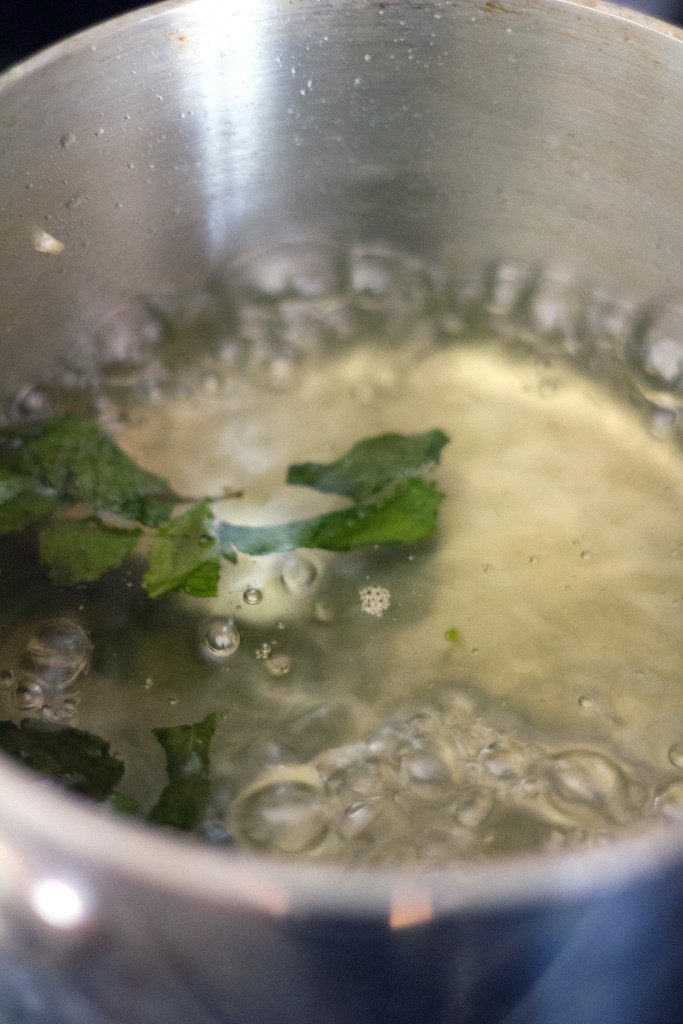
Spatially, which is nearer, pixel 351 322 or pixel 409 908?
pixel 409 908

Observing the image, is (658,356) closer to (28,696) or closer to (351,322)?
(351,322)

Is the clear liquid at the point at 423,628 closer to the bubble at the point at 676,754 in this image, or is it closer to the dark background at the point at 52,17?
the bubble at the point at 676,754

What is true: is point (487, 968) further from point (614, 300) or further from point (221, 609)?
point (614, 300)

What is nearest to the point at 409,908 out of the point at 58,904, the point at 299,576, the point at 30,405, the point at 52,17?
the point at 58,904

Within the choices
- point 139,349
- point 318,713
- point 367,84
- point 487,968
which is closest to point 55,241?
point 139,349

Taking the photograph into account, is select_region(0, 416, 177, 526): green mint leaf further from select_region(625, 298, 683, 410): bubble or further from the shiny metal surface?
select_region(625, 298, 683, 410): bubble

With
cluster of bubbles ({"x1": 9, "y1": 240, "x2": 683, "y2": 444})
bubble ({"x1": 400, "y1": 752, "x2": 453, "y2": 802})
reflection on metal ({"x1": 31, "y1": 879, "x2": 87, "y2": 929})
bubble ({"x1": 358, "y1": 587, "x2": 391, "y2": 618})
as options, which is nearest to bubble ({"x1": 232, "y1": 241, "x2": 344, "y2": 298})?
cluster of bubbles ({"x1": 9, "y1": 240, "x2": 683, "y2": 444})
